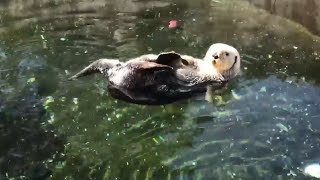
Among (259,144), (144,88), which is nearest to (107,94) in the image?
(144,88)

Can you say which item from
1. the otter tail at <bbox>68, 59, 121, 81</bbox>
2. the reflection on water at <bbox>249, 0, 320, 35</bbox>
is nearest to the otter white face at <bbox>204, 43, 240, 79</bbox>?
the otter tail at <bbox>68, 59, 121, 81</bbox>

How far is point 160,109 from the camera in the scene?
15.3 ft

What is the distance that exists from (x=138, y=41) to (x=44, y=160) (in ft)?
9.48

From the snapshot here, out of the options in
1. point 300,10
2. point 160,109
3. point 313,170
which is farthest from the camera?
point 300,10

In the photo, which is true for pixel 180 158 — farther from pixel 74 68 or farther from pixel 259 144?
pixel 74 68

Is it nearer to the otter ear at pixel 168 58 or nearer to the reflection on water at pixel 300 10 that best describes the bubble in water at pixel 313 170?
the otter ear at pixel 168 58

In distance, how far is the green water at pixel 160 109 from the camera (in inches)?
152

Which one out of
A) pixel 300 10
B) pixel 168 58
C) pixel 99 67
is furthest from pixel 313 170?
pixel 300 10

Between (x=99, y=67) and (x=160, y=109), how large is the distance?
0.97 meters

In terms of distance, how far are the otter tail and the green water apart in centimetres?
10

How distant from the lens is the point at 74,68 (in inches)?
221

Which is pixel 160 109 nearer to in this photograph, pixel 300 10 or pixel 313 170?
pixel 313 170

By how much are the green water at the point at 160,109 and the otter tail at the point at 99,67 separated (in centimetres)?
10

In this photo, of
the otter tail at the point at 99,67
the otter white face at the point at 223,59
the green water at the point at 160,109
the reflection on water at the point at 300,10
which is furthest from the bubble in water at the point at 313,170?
the reflection on water at the point at 300,10
